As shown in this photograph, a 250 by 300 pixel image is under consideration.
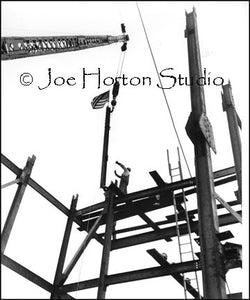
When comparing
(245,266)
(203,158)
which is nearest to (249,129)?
(245,266)

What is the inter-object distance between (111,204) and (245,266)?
671cm

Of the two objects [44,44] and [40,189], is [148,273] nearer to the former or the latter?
[40,189]

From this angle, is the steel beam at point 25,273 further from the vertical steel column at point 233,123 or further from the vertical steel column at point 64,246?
the vertical steel column at point 233,123

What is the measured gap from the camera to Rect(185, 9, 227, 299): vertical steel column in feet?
13.2

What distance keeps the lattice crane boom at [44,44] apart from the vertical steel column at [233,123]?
738 centimetres

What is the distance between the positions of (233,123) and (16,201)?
5.52 metres

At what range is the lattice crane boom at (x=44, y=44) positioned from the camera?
11.4 m

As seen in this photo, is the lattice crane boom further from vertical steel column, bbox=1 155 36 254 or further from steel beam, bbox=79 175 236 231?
steel beam, bbox=79 175 236 231

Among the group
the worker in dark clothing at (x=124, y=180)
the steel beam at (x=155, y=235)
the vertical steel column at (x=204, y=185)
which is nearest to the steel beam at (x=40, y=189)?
the steel beam at (x=155, y=235)

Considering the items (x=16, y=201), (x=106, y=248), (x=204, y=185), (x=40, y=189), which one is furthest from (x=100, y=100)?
(x=204, y=185)

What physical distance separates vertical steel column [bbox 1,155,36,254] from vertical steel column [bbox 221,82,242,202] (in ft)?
16.9

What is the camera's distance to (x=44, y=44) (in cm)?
1328

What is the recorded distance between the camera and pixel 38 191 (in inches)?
363

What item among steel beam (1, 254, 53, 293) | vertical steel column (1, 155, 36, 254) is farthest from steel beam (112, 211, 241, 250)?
vertical steel column (1, 155, 36, 254)
